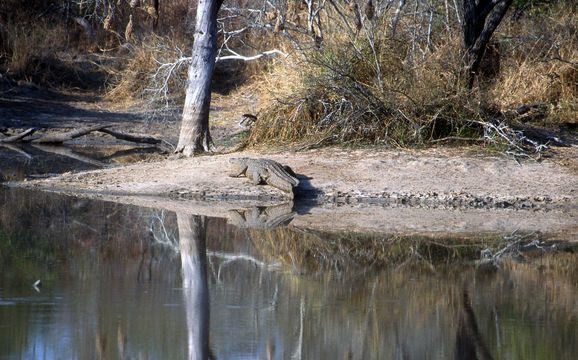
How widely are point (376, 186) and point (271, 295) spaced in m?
4.87

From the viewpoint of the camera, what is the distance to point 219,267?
5.14 m

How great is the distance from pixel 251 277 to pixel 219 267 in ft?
1.04

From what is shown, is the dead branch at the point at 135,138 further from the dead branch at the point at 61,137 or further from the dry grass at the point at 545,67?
the dry grass at the point at 545,67

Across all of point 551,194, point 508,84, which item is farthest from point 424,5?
point 551,194

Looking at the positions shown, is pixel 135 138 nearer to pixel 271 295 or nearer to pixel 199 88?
pixel 199 88

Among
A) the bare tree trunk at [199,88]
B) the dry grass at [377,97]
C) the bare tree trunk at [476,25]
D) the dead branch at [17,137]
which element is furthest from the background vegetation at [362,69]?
the dead branch at [17,137]

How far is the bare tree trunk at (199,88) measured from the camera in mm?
11078

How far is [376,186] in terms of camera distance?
913 centimetres

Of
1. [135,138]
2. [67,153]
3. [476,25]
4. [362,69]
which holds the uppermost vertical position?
[476,25]

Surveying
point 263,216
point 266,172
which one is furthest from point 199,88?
point 263,216

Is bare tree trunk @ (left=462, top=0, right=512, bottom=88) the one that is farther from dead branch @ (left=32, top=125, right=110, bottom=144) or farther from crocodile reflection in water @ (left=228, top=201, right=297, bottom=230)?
dead branch @ (left=32, top=125, right=110, bottom=144)

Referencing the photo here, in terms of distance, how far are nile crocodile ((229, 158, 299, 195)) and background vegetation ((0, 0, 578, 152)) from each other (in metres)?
1.53

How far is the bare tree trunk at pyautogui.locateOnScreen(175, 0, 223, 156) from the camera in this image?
11078 mm

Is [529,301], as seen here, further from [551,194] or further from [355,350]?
[551,194]
